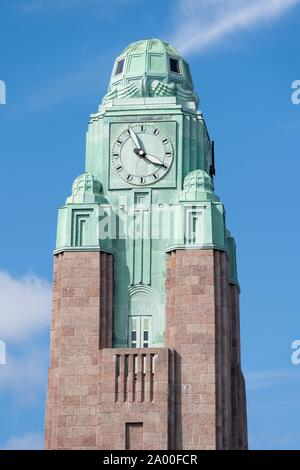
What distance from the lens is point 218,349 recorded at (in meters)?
72.9

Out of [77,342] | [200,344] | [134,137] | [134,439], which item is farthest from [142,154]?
[134,439]

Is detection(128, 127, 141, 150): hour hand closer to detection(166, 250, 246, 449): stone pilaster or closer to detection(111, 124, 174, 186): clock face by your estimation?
detection(111, 124, 174, 186): clock face

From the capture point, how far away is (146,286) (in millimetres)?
75312

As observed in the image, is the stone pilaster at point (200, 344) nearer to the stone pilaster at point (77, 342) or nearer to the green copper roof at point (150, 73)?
the stone pilaster at point (77, 342)

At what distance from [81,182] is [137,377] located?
10.2 metres

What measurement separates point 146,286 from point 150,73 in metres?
11.2

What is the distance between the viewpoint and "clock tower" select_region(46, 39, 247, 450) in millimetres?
71688

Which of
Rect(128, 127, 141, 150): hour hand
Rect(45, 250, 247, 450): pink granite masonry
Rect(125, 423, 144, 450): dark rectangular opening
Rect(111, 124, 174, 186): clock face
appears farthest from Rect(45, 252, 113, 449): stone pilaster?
Rect(128, 127, 141, 150): hour hand

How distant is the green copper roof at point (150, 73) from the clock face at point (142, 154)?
7.98ft

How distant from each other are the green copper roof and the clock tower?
70 mm
